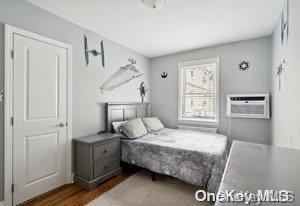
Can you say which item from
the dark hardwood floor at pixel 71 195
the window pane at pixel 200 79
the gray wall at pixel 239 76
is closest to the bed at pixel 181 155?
the dark hardwood floor at pixel 71 195

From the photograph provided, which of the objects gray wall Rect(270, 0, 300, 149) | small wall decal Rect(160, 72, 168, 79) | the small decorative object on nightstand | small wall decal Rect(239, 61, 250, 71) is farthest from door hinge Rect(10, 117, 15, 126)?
small wall decal Rect(239, 61, 250, 71)

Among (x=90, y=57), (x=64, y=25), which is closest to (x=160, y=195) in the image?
(x=90, y=57)

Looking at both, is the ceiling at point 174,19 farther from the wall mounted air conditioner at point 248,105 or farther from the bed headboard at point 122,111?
the bed headboard at point 122,111

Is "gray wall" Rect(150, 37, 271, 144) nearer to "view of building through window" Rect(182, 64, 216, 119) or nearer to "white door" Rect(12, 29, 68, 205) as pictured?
"view of building through window" Rect(182, 64, 216, 119)

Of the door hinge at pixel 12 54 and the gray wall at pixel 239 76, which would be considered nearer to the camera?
the door hinge at pixel 12 54

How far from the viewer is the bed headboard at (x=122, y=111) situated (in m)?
3.17

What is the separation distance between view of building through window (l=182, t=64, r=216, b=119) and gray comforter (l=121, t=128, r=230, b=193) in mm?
1012

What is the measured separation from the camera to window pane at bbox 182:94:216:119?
3.82 meters

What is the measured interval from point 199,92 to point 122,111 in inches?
76.1

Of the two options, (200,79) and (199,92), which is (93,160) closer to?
(199,92)

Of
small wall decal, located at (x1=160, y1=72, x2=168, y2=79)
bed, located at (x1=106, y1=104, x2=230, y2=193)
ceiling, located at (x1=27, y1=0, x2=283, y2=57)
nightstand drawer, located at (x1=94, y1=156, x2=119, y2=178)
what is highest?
ceiling, located at (x1=27, y1=0, x2=283, y2=57)

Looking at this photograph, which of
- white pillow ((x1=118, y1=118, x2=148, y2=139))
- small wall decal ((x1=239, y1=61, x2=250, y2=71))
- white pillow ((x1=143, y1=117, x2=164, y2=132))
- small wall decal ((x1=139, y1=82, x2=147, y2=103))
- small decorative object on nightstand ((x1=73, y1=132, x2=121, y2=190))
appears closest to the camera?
small decorative object on nightstand ((x1=73, y1=132, x2=121, y2=190))

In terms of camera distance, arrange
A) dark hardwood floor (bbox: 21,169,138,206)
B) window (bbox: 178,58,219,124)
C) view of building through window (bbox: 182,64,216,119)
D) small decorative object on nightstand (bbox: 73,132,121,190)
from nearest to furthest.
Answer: dark hardwood floor (bbox: 21,169,138,206)
small decorative object on nightstand (bbox: 73,132,121,190)
window (bbox: 178,58,219,124)
view of building through window (bbox: 182,64,216,119)

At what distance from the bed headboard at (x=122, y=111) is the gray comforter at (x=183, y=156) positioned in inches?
20.8
